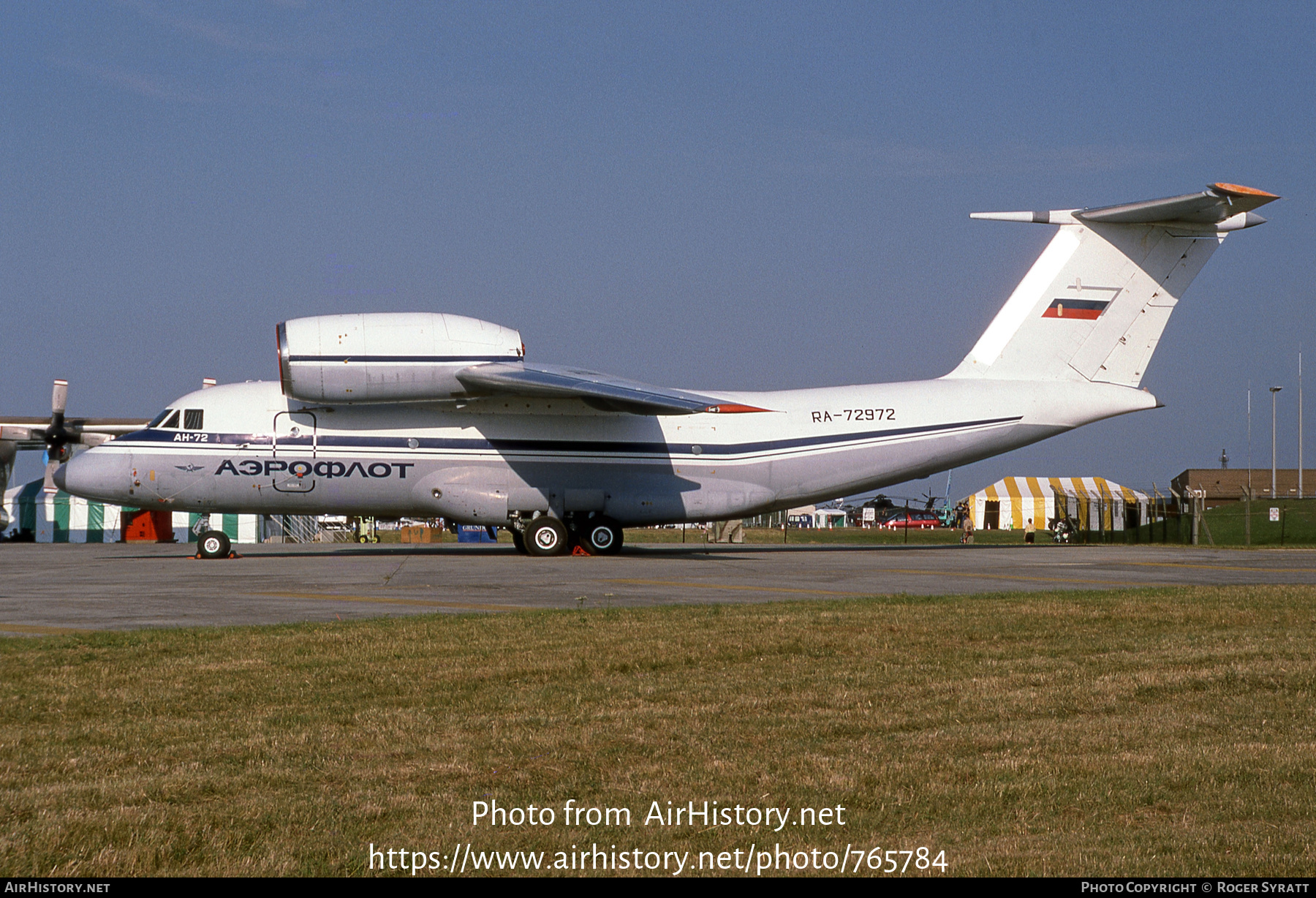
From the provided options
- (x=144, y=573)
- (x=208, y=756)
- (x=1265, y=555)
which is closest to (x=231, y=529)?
(x=144, y=573)

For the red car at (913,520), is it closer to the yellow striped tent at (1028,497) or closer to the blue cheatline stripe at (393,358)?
the yellow striped tent at (1028,497)

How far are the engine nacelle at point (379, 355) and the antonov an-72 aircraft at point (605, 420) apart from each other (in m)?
0.03

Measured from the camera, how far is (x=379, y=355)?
22.0 meters

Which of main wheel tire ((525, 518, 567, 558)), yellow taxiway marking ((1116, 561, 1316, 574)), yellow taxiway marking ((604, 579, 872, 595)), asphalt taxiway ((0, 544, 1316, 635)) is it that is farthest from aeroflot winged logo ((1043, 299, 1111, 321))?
yellow taxiway marking ((604, 579, 872, 595))

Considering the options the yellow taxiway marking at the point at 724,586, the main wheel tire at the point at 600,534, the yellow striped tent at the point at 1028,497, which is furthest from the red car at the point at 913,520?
the yellow taxiway marking at the point at 724,586

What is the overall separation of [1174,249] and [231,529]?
35332 mm

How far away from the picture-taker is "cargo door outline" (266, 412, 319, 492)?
23.1 metres

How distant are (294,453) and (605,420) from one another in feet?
20.4

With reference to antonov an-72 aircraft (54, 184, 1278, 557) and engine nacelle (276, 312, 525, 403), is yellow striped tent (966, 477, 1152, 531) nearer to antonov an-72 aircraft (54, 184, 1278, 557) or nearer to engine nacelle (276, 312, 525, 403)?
antonov an-72 aircraft (54, 184, 1278, 557)

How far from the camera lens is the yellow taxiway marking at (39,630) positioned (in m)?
9.69

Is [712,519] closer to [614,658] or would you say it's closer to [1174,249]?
[1174,249]

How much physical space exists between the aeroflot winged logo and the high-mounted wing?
7.61 m

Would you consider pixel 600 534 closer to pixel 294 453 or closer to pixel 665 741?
pixel 294 453

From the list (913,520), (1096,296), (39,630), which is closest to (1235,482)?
(913,520)
